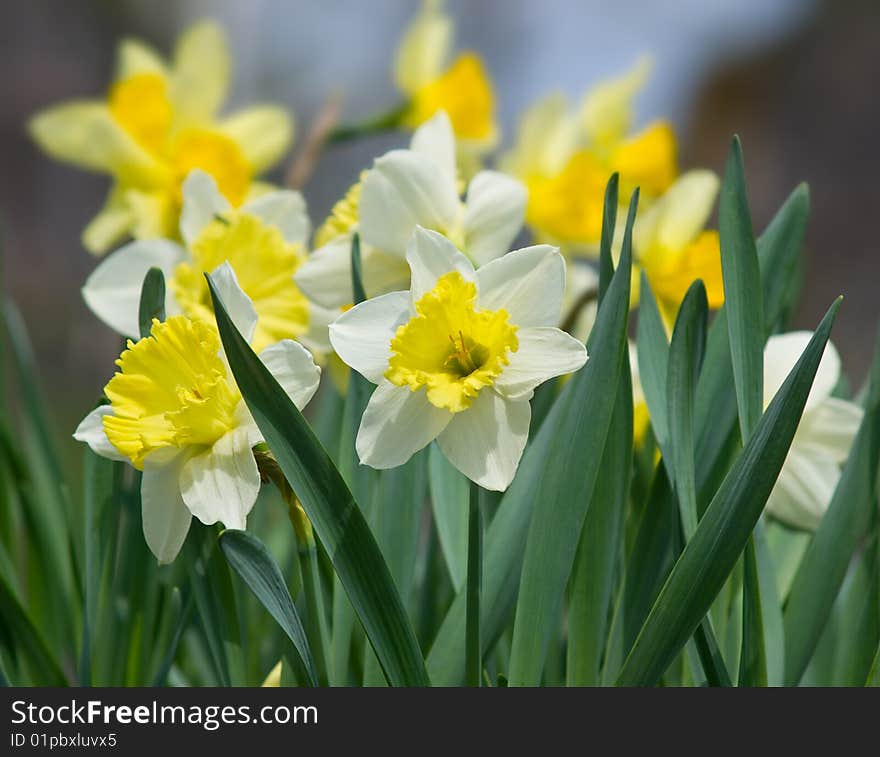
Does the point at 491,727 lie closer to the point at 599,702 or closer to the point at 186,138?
the point at 599,702

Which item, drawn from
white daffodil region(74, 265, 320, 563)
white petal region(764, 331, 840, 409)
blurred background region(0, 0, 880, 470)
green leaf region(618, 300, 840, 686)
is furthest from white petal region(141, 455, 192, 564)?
blurred background region(0, 0, 880, 470)

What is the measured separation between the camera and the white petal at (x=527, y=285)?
41 centimetres

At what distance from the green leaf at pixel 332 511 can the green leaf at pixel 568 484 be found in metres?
0.06

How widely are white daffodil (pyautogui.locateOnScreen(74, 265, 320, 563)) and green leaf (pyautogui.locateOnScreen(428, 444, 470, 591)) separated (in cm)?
16

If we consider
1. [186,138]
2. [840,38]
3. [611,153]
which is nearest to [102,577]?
[186,138]

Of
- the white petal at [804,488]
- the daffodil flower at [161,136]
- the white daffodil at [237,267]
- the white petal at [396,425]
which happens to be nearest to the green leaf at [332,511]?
the white petal at [396,425]

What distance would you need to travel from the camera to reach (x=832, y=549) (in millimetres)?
497

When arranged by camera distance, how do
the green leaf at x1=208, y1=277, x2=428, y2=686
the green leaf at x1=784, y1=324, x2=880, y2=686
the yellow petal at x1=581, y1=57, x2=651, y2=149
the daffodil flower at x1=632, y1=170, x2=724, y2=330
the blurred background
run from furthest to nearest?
the blurred background → the yellow petal at x1=581, y1=57, x2=651, y2=149 → the daffodil flower at x1=632, y1=170, x2=724, y2=330 → the green leaf at x1=784, y1=324, x2=880, y2=686 → the green leaf at x1=208, y1=277, x2=428, y2=686

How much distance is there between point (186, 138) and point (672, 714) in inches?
24.4

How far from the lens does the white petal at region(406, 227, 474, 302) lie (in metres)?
0.42

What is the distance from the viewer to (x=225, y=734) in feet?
1.39

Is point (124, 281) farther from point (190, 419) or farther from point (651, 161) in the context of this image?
point (651, 161)

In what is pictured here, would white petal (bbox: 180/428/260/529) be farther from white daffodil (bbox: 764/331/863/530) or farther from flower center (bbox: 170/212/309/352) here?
white daffodil (bbox: 764/331/863/530)

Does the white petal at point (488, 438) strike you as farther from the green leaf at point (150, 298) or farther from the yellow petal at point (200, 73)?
the yellow petal at point (200, 73)
